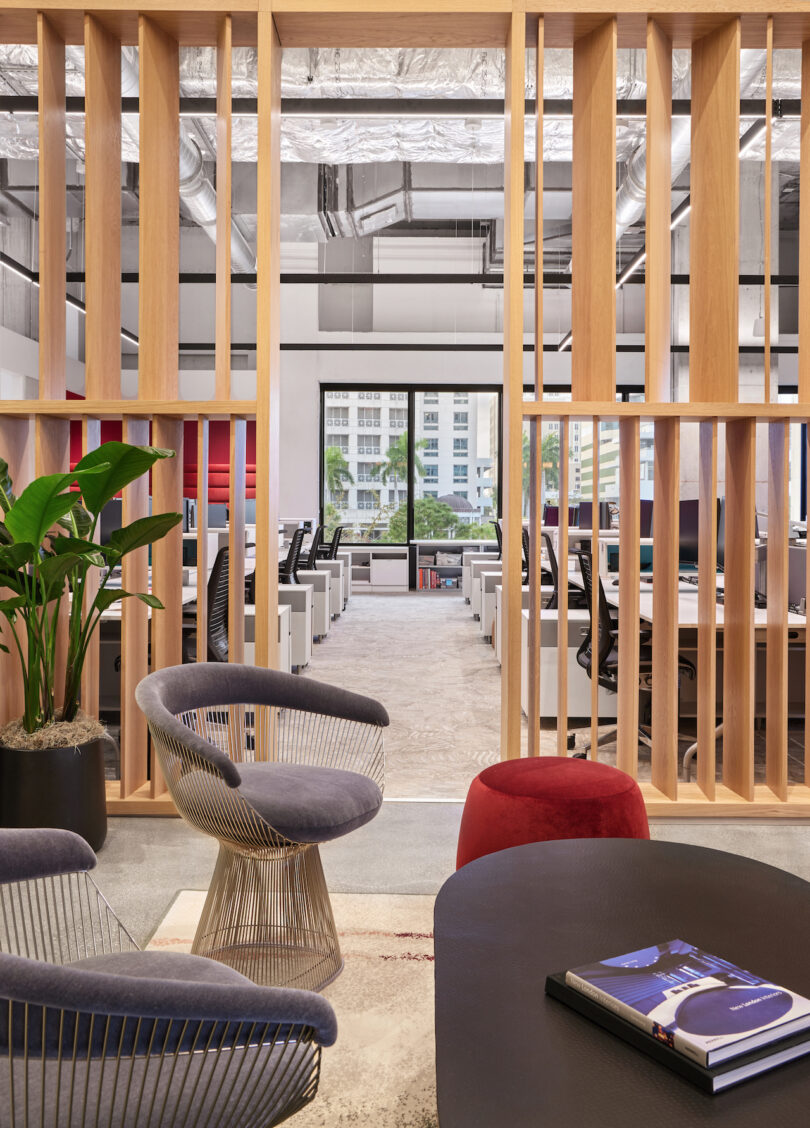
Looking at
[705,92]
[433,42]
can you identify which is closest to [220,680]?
[433,42]

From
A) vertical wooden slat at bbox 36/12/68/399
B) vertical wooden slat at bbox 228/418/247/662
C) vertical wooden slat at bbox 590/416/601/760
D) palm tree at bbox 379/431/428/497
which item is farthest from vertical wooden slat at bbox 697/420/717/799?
palm tree at bbox 379/431/428/497

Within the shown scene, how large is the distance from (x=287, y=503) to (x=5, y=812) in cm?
1056

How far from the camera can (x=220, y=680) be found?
7.82 ft

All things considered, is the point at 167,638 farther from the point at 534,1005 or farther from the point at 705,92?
the point at 705,92

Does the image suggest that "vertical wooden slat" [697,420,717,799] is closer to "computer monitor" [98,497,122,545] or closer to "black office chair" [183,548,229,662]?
"black office chair" [183,548,229,662]

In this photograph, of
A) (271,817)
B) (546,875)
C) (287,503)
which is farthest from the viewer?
(287,503)

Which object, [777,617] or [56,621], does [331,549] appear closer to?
[777,617]

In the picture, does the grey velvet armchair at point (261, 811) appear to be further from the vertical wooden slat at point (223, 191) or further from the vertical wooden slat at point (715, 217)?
the vertical wooden slat at point (715, 217)

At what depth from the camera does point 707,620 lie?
3322mm

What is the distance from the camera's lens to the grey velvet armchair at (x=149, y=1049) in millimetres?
957

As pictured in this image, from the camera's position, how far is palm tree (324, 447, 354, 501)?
530 inches

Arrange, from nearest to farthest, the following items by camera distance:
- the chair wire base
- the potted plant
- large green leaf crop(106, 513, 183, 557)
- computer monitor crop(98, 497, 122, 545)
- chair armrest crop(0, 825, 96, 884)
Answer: chair armrest crop(0, 825, 96, 884)
the chair wire base
the potted plant
large green leaf crop(106, 513, 183, 557)
computer monitor crop(98, 497, 122, 545)

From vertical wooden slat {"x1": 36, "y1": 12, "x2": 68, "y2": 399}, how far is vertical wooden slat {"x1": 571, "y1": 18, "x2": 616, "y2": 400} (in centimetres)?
193

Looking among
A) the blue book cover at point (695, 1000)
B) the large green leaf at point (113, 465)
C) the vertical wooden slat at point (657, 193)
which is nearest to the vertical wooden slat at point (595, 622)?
the vertical wooden slat at point (657, 193)
